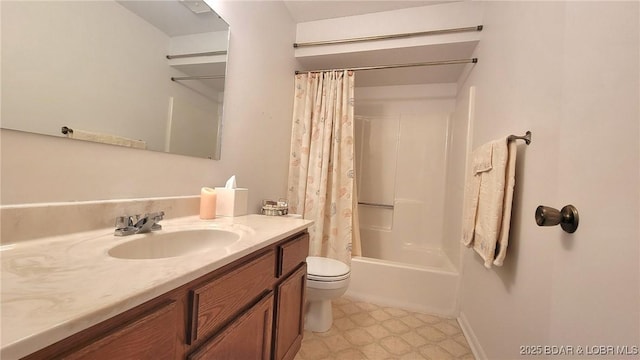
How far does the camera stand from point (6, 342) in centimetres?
28

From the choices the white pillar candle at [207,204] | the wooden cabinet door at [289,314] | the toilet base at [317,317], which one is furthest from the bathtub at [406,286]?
the white pillar candle at [207,204]

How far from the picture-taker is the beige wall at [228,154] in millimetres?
688

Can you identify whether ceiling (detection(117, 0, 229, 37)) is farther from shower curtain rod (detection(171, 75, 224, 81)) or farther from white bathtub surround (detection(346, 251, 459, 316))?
white bathtub surround (detection(346, 251, 459, 316))

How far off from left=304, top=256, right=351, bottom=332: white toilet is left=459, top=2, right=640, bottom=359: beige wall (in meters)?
0.82

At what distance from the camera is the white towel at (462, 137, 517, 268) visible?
1.08 metres

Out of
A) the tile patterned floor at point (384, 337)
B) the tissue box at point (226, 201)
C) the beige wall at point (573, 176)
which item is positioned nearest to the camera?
the beige wall at point (573, 176)

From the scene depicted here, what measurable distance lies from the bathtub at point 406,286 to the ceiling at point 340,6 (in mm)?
2034

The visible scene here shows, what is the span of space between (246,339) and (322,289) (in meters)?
0.75

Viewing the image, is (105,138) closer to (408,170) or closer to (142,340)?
(142,340)

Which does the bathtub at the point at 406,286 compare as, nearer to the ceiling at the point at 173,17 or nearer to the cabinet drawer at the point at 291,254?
the cabinet drawer at the point at 291,254

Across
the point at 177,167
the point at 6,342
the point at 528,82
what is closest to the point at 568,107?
the point at 528,82

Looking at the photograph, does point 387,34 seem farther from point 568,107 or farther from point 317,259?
point 317,259

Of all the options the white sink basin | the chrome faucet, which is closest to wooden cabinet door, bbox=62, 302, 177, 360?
the white sink basin

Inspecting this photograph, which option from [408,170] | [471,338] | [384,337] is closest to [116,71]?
[384,337]
